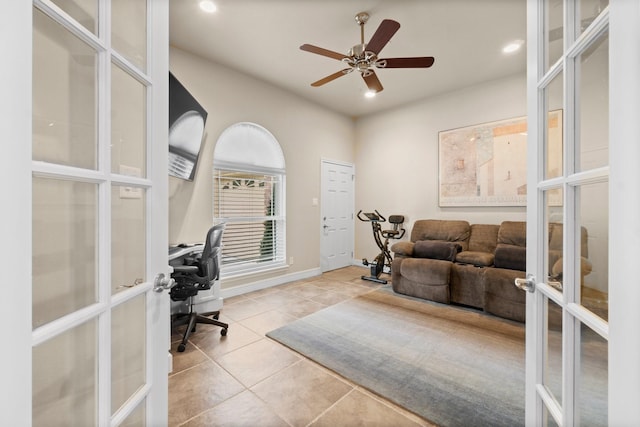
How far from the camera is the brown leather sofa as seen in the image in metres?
2.86

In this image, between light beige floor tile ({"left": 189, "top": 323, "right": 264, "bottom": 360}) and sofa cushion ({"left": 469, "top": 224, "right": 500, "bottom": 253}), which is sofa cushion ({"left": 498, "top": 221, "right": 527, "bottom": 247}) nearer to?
sofa cushion ({"left": 469, "top": 224, "right": 500, "bottom": 253})

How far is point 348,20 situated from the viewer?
103 inches

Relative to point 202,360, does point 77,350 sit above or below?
above

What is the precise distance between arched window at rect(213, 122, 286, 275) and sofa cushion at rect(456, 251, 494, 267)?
8.47ft

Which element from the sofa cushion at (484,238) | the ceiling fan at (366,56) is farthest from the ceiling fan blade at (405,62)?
the sofa cushion at (484,238)

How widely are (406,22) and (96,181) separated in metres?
3.03

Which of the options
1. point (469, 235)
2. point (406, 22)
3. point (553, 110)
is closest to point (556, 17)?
point (553, 110)

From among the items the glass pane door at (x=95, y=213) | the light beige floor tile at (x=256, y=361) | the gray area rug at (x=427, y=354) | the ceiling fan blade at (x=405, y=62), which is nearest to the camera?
the glass pane door at (x=95, y=213)

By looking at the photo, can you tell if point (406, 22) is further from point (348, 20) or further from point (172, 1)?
point (172, 1)

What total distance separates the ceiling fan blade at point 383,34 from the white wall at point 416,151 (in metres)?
2.47

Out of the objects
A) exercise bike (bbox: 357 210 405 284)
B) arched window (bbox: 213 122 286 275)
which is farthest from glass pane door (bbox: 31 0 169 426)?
exercise bike (bbox: 357 210 405 284)

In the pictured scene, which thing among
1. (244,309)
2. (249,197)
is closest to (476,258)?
(244,309)

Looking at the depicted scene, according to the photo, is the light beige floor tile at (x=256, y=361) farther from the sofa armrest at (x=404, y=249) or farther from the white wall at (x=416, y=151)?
the white wall at (x=416, y=151)

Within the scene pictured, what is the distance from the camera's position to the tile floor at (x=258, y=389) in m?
1.50
